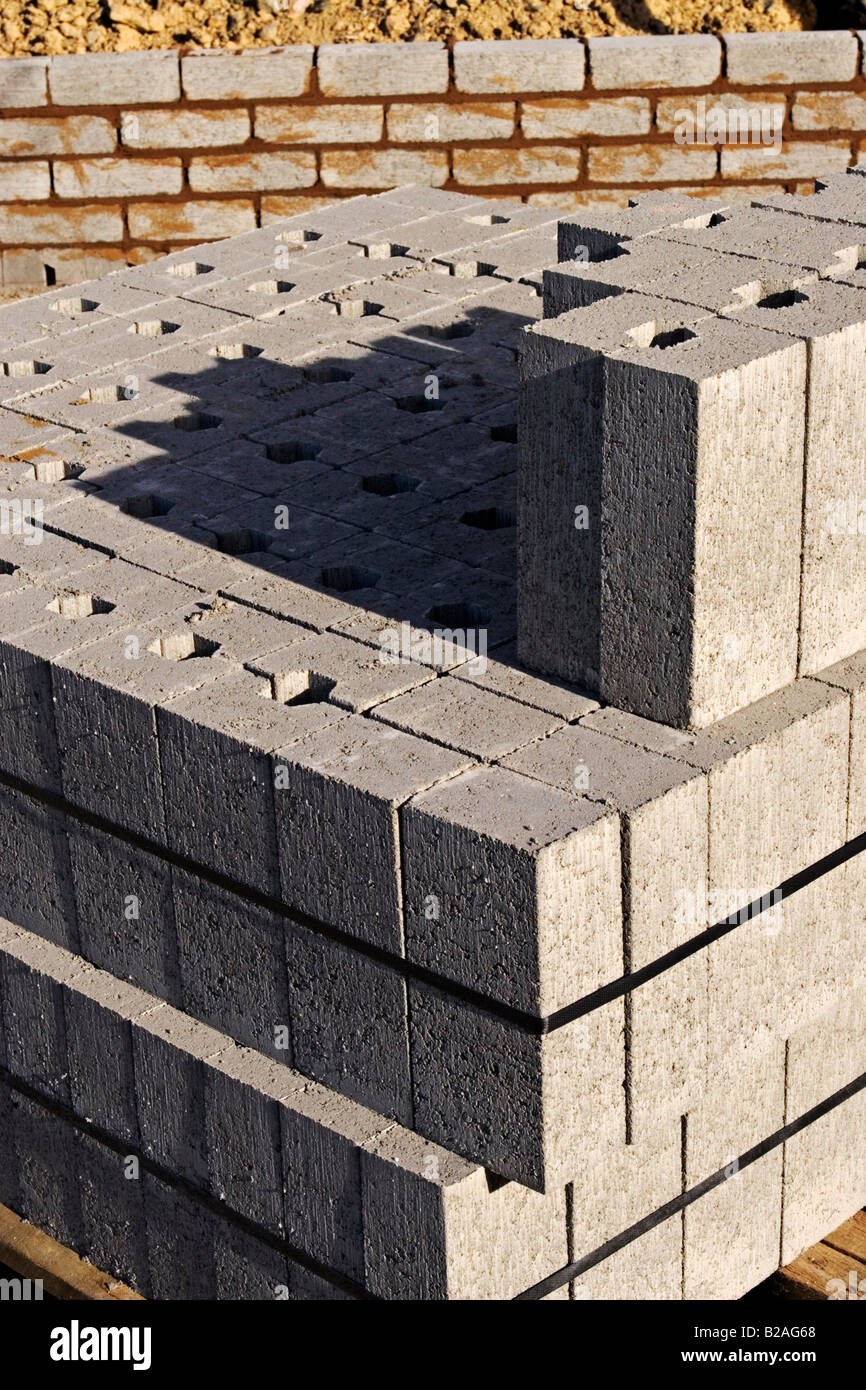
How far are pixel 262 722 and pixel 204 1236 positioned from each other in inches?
71.9

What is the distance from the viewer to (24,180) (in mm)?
14266

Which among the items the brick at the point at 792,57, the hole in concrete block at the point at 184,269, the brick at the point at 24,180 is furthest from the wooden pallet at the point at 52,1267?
the brick at the point at 792,57

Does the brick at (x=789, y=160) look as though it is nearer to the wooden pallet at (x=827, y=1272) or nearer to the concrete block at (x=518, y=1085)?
the wooden pallet at (x=827, y=1272)

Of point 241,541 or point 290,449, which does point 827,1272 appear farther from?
point 290,449

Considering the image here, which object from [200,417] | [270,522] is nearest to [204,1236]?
[270,522]

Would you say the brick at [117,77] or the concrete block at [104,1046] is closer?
the concrete block at [104,1046]

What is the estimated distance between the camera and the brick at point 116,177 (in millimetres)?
14148

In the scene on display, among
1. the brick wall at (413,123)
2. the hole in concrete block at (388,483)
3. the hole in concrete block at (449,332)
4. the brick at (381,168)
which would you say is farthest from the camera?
the brick at (381,168)

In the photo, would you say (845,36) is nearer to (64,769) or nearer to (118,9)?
(118,9)

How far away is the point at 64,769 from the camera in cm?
663

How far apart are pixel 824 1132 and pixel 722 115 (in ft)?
28.3

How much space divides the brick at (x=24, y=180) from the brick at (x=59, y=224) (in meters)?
0.08

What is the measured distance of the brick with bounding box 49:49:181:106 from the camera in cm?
1382

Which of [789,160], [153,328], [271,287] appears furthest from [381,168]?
[153,328]
